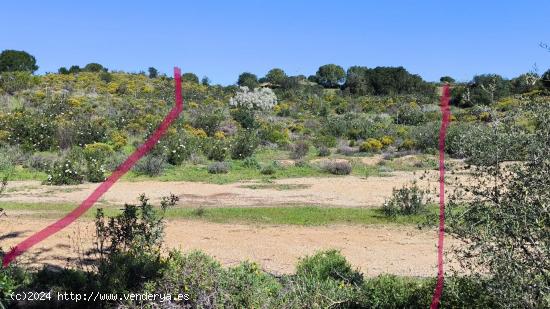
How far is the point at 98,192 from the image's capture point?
608 inches

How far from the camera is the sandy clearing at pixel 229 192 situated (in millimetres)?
14664

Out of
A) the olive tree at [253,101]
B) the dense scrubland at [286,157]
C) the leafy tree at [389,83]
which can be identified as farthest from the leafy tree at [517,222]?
the leafy tree at [389,83]

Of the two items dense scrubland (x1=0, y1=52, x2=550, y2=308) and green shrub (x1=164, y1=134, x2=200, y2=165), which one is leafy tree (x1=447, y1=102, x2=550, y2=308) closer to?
dense scrubland (x1=0, y1=52, x2=550, y2=308)

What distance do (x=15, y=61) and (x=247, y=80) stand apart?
23483 millimetres

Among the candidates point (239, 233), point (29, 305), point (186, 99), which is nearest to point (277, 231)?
point (239, 233)

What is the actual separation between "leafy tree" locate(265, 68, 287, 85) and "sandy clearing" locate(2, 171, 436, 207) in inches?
1671

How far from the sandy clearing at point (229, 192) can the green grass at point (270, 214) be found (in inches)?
33.6

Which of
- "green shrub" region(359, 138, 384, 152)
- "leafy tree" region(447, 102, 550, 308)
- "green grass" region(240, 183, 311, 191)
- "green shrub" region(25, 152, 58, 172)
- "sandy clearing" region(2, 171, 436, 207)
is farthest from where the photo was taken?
"green shrub" region(359, 138, 384, 152)

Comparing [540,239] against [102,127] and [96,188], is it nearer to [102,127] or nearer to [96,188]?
[96,188]

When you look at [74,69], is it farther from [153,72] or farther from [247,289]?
[247,289]

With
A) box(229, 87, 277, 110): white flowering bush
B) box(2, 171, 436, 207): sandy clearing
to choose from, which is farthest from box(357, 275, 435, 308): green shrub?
box(229, 87, 277, 110): white flowering bush

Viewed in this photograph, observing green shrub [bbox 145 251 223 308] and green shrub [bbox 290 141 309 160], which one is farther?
green shrub [bbox 290 141 309 160]

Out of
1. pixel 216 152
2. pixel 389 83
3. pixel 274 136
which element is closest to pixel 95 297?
pixel 216 152

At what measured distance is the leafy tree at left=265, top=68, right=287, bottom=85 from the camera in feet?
198
